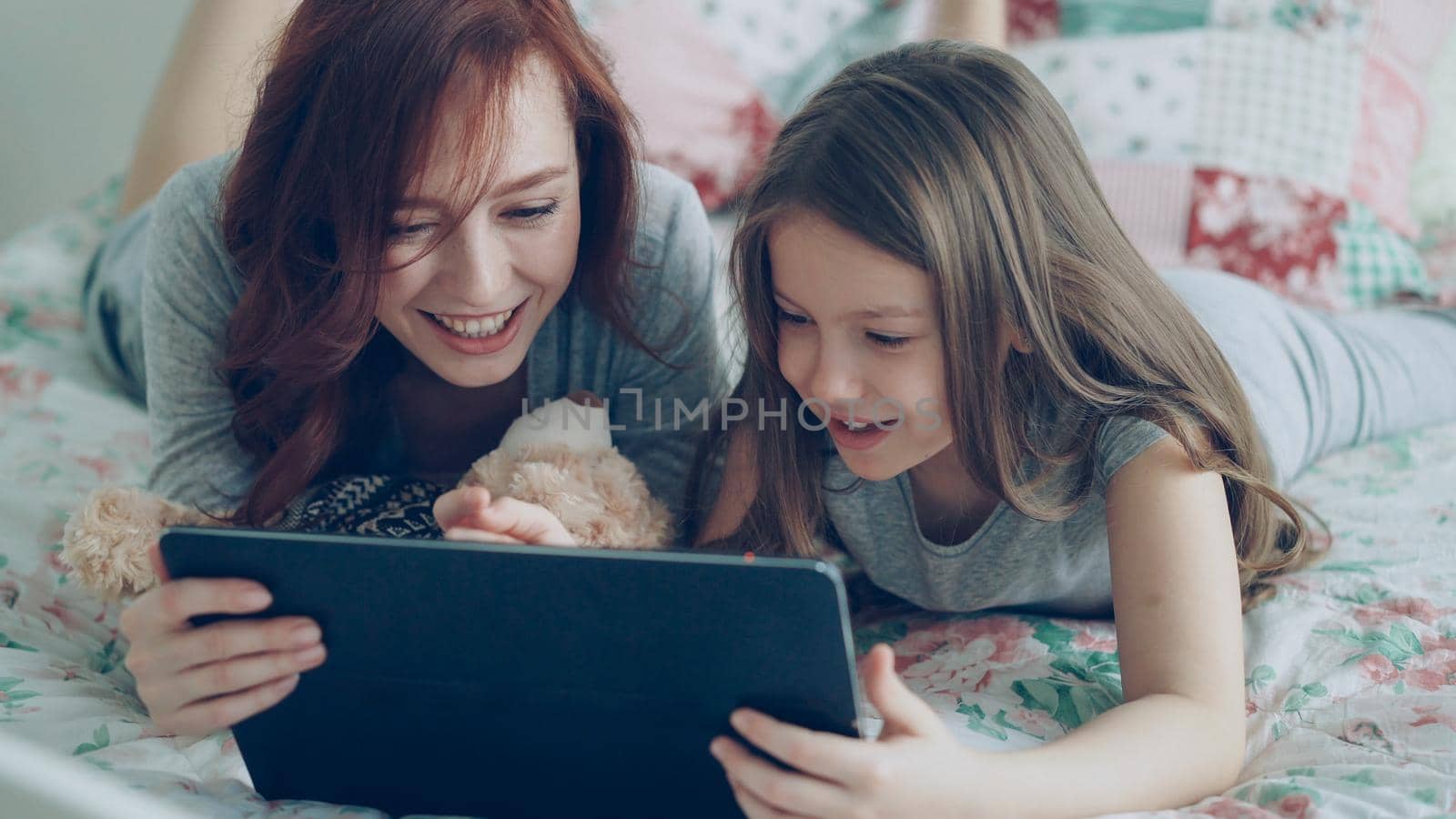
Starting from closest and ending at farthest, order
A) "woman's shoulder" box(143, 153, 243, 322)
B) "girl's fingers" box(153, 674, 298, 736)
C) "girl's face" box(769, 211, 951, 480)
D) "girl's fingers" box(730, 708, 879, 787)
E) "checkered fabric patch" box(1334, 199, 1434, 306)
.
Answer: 1. "girl's fingers" box(730, 708, 879, 787)
2. "girl's fingers" box(153, 674, 298, 736)
3. "girl's face" box(769, 211, 951, 480)
4. "woman's shoulder" box(143, 153, 243, 322)
5. "checkered fabric patch" box(1334, 199, 1434, 306)

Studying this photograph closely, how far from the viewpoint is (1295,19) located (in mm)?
1741

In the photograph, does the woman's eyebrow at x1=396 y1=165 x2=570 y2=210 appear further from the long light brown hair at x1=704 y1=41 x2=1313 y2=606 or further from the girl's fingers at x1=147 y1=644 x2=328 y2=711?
the girl's fingers at x1=147 y1=644 x2=328 y2=711

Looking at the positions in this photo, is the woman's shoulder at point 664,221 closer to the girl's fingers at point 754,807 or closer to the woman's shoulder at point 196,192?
the woman's shoulder at point 196,192

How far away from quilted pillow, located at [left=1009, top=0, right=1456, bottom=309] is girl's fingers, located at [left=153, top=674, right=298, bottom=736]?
1.36 metres

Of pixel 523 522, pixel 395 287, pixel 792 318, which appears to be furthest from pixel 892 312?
pixel 395 287

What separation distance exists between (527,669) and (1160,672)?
0.44m

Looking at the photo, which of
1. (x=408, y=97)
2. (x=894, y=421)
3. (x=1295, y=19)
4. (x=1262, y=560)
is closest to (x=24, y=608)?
(x=408, y=97)

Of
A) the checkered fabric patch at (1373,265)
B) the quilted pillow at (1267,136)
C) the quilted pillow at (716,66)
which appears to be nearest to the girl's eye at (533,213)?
the quilted pillow at (716,66)

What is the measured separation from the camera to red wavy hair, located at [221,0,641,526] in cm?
88

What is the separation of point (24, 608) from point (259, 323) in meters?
0.34

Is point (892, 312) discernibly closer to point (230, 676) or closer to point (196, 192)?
point (230, 676)

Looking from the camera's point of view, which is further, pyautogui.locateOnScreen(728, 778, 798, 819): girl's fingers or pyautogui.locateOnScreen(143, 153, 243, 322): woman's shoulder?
pyautogui.locateOnScreen(143, 153, 243, 322): woman's shoulder

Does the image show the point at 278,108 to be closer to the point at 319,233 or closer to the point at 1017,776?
the point at 319,233

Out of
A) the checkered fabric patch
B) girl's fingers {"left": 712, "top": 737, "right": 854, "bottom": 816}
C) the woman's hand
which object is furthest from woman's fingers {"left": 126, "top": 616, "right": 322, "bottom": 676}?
the checkered fabric patch
